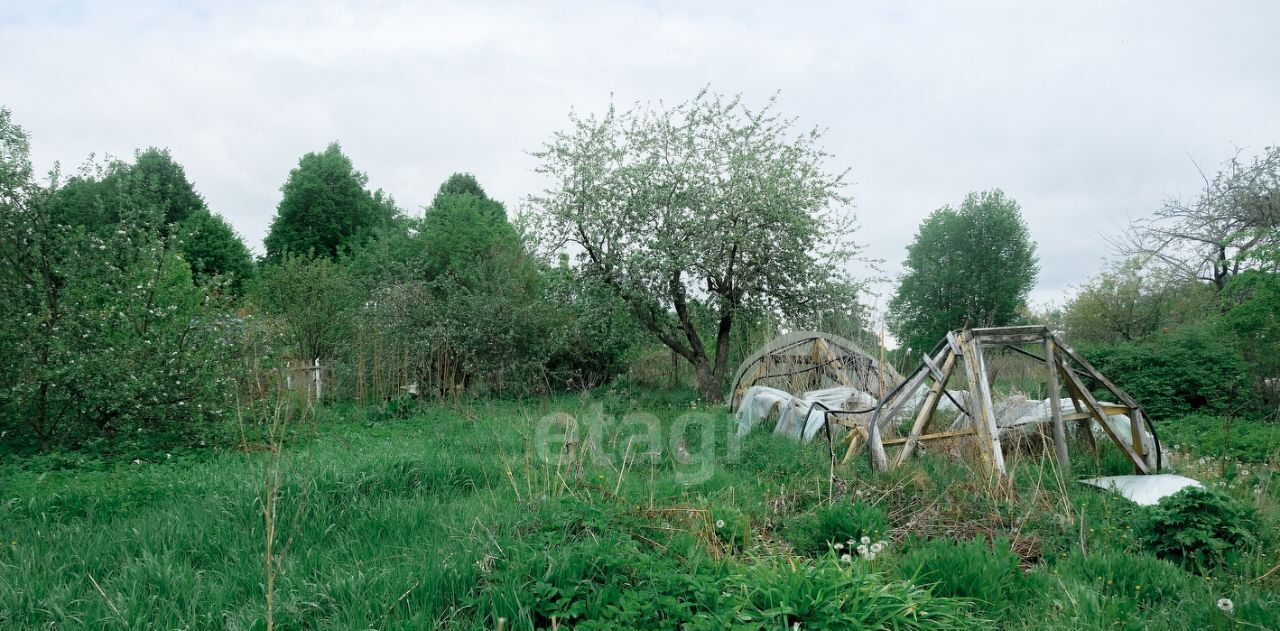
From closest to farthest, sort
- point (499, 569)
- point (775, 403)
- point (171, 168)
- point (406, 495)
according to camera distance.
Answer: point (499, 569) → point (406, 495) → point (775, 403) → point (171, 168)

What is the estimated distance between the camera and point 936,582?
10.7 feet

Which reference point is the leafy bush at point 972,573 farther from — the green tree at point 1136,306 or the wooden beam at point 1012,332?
the green tree at point 1136,306

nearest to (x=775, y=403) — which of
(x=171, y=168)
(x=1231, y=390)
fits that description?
(x=1231, y=390)

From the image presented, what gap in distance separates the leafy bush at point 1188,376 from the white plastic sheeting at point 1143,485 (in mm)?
5741

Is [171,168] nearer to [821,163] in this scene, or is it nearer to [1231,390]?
[821,163]

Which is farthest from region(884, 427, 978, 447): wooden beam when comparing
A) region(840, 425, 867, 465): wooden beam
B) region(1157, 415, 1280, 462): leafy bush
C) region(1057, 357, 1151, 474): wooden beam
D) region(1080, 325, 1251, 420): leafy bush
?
region(1080, 325, 1251, 420): leafy bush

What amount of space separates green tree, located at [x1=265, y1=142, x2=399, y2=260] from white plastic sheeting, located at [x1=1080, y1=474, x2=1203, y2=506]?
28.6 metres

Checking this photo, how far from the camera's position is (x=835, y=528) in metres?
4.17

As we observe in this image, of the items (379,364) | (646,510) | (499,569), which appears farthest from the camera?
(379,364)

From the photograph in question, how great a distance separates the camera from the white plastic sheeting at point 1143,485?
5.04 meters

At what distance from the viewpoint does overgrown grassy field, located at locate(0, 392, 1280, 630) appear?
2.90 metres

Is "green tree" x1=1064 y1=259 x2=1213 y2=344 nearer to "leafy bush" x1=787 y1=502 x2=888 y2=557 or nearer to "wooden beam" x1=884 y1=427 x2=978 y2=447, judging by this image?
"wooden beam" x1=884 y1=427 x2=978 y2=447

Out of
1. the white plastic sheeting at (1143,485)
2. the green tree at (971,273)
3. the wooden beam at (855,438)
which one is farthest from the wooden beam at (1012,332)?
the green tree at (971,273)

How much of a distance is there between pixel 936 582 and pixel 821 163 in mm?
11456
